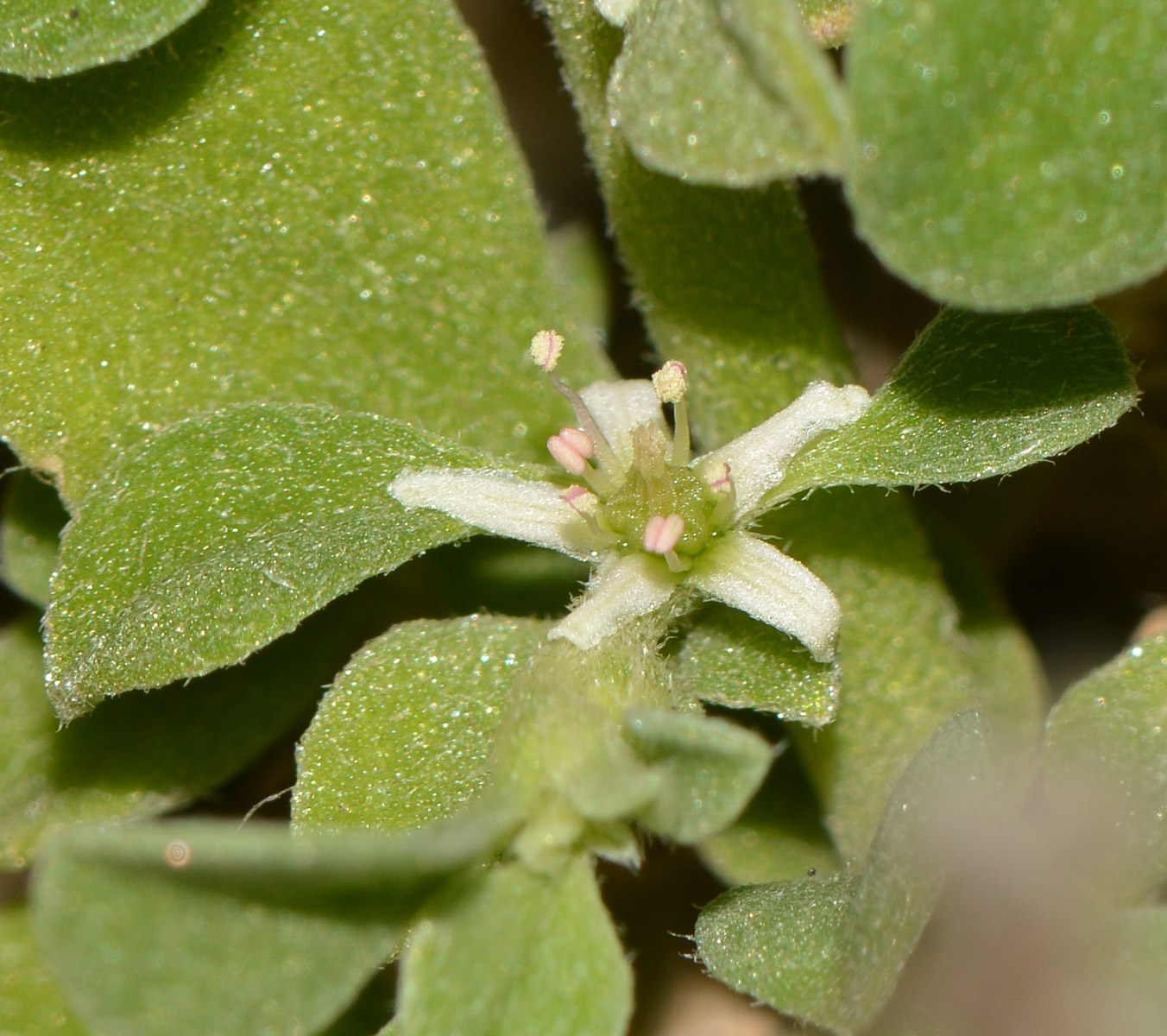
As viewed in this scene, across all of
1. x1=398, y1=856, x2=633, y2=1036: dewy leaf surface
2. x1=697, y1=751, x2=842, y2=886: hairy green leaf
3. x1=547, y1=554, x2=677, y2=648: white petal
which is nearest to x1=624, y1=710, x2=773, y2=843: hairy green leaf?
x1=398, y1=856, x2=633, y2=1036: dewy leaf surface

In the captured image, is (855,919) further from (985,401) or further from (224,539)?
(224,539)

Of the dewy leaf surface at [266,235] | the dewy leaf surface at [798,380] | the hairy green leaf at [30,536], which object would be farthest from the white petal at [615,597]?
the hairy green leaf at [30,536]

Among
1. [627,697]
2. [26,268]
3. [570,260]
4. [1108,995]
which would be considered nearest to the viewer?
[1108,995]

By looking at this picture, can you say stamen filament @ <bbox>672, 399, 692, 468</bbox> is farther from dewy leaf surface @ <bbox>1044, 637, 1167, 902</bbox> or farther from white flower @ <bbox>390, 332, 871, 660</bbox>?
dewy leaf surface @ <bbox>1044, 637, 1167, 902</bbox>

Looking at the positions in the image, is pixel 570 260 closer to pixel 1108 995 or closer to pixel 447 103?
pixel 447 103

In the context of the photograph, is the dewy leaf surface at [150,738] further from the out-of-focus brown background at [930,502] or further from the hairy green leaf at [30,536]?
the out-of-focus brown background at [930,502]

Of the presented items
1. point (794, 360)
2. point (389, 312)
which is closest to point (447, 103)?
point (389, 312)
